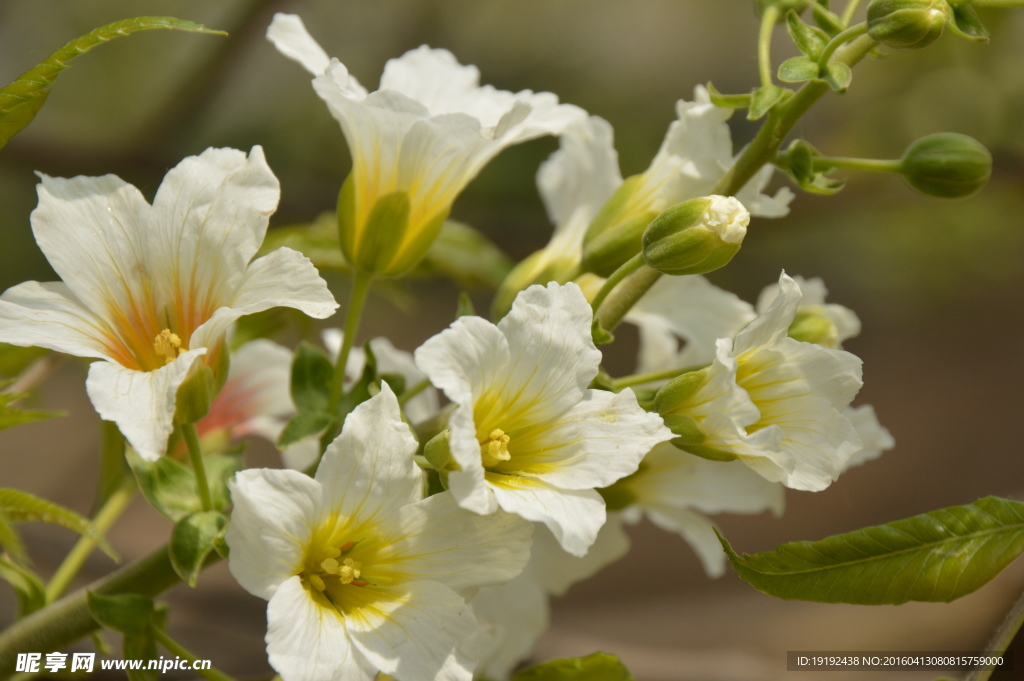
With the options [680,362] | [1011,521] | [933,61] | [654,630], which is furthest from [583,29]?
[1011,521]

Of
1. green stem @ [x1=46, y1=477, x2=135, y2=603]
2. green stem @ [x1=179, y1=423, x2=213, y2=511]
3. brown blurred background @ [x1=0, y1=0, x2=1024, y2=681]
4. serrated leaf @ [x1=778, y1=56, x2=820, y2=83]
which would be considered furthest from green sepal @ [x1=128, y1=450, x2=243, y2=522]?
brown blurred background @ [x1=0, y1=0, x2=1024, y2=681]

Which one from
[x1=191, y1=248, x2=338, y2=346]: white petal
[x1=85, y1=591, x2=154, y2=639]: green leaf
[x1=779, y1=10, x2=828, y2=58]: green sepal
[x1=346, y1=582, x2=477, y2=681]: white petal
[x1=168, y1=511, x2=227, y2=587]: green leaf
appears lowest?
[x1=85, y1=591, x2=154, y2=639]: green leaf

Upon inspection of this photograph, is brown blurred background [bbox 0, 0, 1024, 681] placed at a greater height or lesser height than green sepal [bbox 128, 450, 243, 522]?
lesser

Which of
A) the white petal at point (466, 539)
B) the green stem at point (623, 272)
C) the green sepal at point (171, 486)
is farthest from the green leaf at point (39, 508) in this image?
the green stem at point (623, 272)

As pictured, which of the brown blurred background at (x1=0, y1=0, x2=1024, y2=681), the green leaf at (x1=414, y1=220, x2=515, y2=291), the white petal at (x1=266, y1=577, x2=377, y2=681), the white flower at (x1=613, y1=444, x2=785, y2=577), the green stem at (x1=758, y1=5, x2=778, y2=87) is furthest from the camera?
the brown blurred background at (x1=0, y1=0, x2=1024, y2=681)

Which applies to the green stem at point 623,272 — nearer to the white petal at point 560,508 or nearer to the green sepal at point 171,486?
the white petal at point 560,508

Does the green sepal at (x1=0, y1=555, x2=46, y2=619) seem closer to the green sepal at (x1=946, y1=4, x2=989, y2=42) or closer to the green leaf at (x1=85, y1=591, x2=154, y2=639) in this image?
the green leaf at (x1=85, y1=591, x2=154, y2=639)
